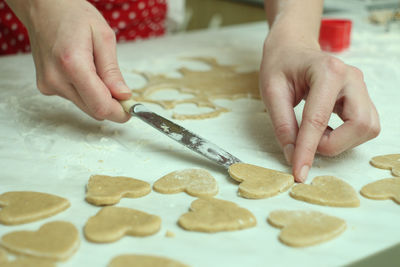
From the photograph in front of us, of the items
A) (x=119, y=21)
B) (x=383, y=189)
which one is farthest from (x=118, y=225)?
(x=119, y=21)

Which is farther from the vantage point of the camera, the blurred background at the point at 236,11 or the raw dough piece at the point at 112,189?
the blurred background at the point at 236,11

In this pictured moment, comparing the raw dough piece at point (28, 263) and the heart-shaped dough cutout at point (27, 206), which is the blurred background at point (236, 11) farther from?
the raw dough piece at point (28, 263)

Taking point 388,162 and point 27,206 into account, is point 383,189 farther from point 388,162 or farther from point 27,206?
point 27,206

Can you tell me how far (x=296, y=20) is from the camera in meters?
1.11

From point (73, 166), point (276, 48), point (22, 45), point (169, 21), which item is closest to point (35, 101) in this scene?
point (73, 166)

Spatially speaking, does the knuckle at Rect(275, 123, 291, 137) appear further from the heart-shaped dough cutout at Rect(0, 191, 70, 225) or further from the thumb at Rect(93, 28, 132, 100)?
the heart-shaped dough cutout at Rect(0, 191, 70, 225)

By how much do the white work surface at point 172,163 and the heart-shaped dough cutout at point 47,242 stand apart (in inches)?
0.6

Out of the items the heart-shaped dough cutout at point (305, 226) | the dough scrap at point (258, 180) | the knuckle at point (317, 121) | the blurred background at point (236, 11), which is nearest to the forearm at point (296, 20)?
the knuckle at point (317, 121)

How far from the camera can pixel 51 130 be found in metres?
1.05

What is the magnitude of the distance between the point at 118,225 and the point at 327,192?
37 centimetres

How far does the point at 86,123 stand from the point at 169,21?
0.92 metres

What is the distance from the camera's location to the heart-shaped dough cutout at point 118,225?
661 millimetres

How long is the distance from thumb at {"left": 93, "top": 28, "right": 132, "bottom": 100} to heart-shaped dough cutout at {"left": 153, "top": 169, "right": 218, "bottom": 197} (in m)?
0.23

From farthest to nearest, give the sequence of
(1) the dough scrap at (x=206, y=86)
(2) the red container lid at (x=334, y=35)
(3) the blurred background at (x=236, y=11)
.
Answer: (3) the blurred background at (x=236, y=11) → (2) the red container lid at (x=334, y=35) → (1) the dough scrap at (x=206, y=86)
